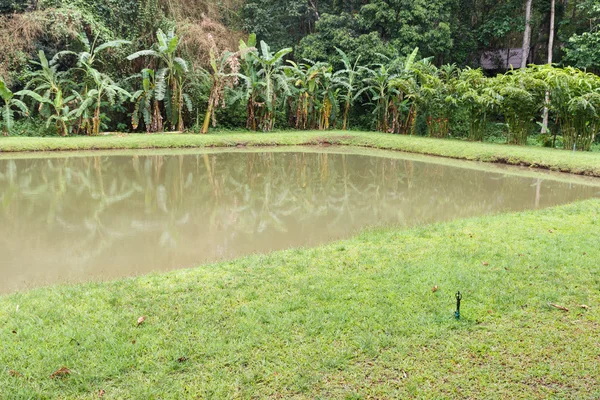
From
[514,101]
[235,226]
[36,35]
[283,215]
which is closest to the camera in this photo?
[235,226]

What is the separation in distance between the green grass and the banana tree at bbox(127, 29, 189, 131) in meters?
10.8

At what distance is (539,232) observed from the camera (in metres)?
4.62

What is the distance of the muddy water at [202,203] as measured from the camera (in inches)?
172

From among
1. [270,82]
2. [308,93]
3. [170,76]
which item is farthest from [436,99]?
[170,76]

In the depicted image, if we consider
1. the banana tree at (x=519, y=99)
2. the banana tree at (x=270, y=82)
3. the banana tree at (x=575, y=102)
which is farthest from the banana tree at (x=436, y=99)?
the banana tree at (x=270, y=82)

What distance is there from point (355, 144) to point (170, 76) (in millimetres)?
5764

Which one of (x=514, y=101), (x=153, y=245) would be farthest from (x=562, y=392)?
(x=514, y=101)

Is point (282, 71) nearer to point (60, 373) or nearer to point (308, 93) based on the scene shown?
point (308, 93)

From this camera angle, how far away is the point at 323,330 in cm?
274

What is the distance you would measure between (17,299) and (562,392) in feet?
10.5

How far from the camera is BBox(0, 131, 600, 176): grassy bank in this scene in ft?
32.1

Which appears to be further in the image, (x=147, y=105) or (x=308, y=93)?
(x=308, y=93)

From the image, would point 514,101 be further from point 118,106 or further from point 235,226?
point 118,106

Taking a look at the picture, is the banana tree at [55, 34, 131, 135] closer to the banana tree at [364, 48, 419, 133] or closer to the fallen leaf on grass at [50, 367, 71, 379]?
the banana tree at [364, 48, 419, 133]
